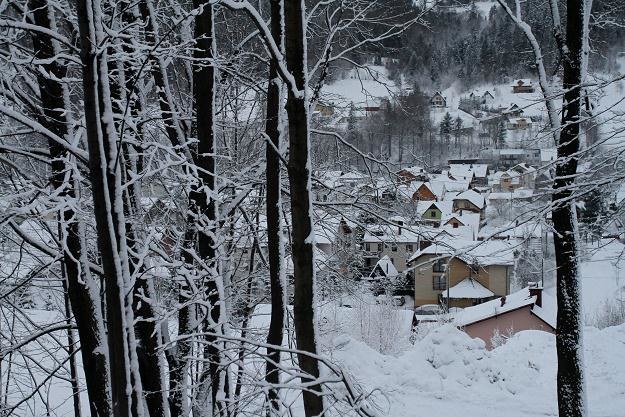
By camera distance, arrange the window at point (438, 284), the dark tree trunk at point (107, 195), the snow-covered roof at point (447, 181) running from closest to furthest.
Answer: the dark tree trunk at point (107, 195) → the snow-covered roof at point (447, 181) → the window at point (438, 284)

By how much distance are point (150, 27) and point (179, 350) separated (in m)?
2.81

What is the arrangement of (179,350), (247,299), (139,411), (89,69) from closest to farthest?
(89,69)
(139,411)
(179,350)
(247,299)

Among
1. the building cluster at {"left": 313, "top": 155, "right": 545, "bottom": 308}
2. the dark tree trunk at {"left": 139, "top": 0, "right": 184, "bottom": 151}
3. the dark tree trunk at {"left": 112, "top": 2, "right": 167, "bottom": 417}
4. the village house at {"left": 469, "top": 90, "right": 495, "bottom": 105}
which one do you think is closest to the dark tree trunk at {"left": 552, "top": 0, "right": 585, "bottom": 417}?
the building cluster at {"left": 313, "top": 155, "right": 545, "bottom": 308}

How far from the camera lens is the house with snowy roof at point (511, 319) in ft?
71.7

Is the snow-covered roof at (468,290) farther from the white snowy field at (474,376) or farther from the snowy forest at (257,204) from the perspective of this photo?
the white snowy field at (474,376)

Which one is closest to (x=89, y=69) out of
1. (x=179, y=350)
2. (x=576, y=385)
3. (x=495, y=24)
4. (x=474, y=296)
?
(x=179, y=350)

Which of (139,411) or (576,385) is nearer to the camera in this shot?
(139,411)

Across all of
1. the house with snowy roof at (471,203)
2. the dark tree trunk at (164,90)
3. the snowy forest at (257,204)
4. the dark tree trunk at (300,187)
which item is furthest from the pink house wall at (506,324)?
the dark tree trunk at (300,187)

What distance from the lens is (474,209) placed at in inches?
1470

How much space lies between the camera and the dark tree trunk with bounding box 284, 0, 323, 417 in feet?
9.87

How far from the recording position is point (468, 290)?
28594 mm

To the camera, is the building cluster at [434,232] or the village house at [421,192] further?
the village house at [421,192]

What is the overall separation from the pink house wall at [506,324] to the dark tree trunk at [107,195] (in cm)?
2131

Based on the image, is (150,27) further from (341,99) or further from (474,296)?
(474,296)
